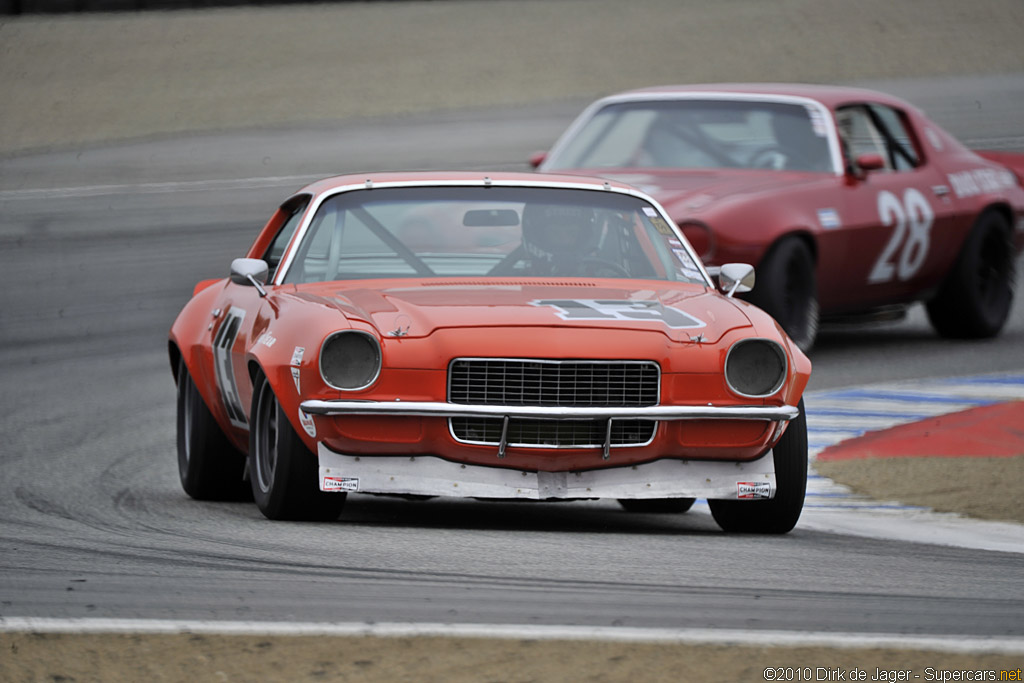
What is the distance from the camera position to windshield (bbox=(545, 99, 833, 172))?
1113 cm

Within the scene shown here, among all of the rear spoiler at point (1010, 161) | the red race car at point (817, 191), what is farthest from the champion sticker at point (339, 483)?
the rear spoiler at point (1010, 161)

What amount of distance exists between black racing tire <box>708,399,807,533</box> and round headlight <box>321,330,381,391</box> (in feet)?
4.32

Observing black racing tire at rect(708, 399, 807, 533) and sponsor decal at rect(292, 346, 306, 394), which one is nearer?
sponsor decal at rect(292, 346, 306, 394)

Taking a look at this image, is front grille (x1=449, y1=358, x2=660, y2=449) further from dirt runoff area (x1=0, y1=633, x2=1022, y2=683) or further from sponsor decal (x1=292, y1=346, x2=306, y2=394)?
dirt runoff area (x1=0, y1=633, x2=1022, y2=683)

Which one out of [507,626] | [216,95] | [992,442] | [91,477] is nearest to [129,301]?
[91,477]

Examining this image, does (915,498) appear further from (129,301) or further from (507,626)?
(129,301)

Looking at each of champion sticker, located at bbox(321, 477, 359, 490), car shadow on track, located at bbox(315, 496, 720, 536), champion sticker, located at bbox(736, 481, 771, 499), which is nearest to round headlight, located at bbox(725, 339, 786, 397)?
champion sticker, located at bbox(736, 481, 771, 499)

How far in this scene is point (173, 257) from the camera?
1577 cm

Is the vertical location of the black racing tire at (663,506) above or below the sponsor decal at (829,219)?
below

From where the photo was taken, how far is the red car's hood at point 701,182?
10.2 m

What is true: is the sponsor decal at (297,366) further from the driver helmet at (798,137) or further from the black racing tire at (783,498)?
the driver helmet at (798,137)

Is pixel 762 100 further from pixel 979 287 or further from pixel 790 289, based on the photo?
pixel 979 287

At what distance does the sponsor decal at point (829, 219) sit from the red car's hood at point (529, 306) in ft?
13.7

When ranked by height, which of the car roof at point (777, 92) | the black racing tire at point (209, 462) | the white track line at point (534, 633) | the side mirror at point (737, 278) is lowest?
the black racing tire at point (209, 462)
